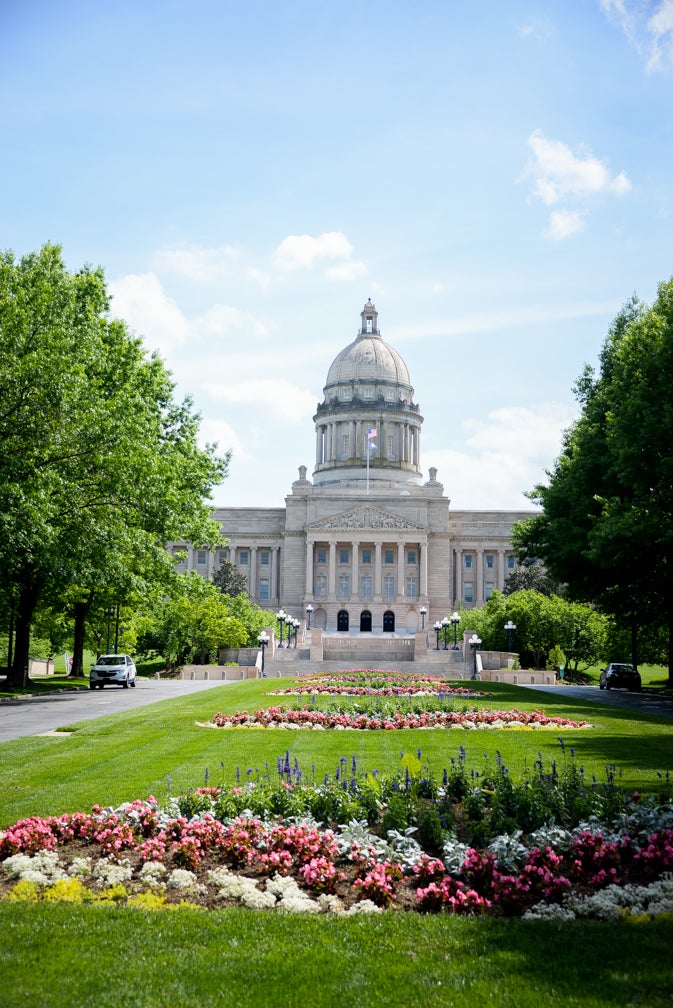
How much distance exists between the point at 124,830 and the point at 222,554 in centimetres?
11939

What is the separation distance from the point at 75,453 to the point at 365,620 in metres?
89.9

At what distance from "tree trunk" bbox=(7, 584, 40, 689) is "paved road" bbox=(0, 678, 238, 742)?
7.47 ft

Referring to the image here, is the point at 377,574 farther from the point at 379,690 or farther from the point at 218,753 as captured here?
the point at 218,753

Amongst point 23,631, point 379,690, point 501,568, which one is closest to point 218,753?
point 379,690

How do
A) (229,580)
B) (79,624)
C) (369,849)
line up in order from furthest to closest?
(229,580) → (79,624) → (369,849)

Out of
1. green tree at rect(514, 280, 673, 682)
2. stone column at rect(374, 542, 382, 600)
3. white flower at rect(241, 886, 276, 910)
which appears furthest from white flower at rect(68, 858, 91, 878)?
stone column at rect(374, 542, 382, 600)

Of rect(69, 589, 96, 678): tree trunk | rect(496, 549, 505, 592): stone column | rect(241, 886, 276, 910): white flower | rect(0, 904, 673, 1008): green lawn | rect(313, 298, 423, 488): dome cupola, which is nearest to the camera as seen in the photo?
rect(0, 904, 673, 1008): green lawn

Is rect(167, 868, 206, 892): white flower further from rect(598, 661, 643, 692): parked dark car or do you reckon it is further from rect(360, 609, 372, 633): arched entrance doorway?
rect(360, 609, 372, 633): arched entrance doorway

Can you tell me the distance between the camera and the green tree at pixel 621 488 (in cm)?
3378

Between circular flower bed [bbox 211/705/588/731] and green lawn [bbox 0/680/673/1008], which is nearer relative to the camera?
green lawn [bbox 0/680/673/1008]

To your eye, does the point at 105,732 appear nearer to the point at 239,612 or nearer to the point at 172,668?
the point at 172,668

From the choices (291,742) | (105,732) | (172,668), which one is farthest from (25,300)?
(172,668)

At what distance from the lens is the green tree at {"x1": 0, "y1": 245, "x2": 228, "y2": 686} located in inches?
1113

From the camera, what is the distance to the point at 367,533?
11900 cm
